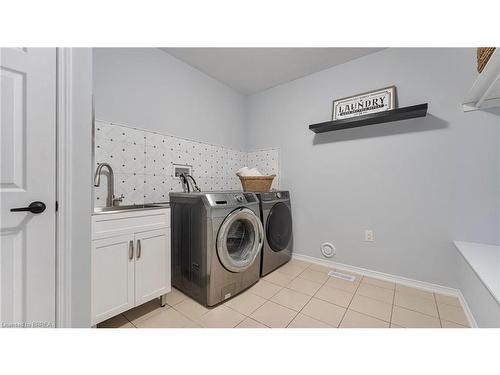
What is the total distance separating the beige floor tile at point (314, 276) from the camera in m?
1.89

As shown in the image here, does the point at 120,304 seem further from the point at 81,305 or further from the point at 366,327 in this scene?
the point at 366,327

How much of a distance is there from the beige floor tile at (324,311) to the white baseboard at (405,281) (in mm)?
728

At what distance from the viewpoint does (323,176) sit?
224 cm

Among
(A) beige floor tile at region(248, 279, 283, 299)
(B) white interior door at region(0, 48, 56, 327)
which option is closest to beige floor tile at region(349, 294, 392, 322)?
(A) beige floor tile at region(248, 279, 283, 299)

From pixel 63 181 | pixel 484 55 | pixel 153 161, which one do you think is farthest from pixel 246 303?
pixel 484 55

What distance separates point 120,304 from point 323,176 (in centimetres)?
214

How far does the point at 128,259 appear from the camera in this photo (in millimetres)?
1257

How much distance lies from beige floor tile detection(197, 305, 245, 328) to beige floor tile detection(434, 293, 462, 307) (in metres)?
1.57

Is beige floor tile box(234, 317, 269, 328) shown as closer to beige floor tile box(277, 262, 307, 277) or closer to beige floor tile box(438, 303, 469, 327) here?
beige floor tile box(277, 262, 307, 277)

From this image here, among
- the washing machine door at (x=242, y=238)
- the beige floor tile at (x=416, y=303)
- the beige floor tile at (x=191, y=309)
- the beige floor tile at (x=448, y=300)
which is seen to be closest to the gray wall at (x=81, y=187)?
the beige floor tile at (x=191, y=309)

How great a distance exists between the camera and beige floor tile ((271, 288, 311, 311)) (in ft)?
4.86

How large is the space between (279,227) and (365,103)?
1.56 metres

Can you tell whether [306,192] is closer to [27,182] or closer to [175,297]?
[175,297]

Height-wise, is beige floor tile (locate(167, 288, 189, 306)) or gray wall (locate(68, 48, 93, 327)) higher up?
gray wall (locate(68, 48, 93, 327))
